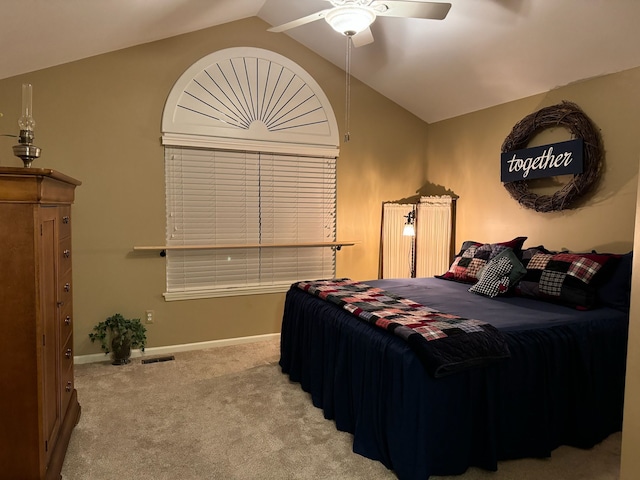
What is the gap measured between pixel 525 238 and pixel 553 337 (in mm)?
1447

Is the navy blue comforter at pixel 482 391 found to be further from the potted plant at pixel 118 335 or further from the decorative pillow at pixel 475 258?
the potted plant at pixel 118 335

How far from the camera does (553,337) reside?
2443 mm

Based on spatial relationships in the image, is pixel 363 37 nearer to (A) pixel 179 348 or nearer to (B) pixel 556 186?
(B) pixel 556 186

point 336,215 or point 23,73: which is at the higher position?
point 23,73

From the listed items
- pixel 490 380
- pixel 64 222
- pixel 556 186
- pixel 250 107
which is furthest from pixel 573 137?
pixel 64 222

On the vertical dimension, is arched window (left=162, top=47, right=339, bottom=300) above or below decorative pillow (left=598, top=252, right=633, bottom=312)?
above

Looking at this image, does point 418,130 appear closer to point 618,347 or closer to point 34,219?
point 618,347

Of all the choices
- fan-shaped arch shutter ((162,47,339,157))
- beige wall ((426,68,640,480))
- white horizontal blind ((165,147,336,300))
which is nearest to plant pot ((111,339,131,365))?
white horizontal blind ((165,147,336,300))

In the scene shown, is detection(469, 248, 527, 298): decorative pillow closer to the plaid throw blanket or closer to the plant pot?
the plaid throw blanket

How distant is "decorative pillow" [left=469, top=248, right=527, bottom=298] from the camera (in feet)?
10.6

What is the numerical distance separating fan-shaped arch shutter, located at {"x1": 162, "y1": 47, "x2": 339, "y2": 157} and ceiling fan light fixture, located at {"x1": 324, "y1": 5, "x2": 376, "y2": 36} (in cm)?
186

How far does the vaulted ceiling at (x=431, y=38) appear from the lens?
2.83m

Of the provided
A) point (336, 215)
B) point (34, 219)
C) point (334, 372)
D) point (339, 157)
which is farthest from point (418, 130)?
point (34, 219)

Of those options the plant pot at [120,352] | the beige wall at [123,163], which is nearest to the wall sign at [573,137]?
the beige wall at [123,163]
